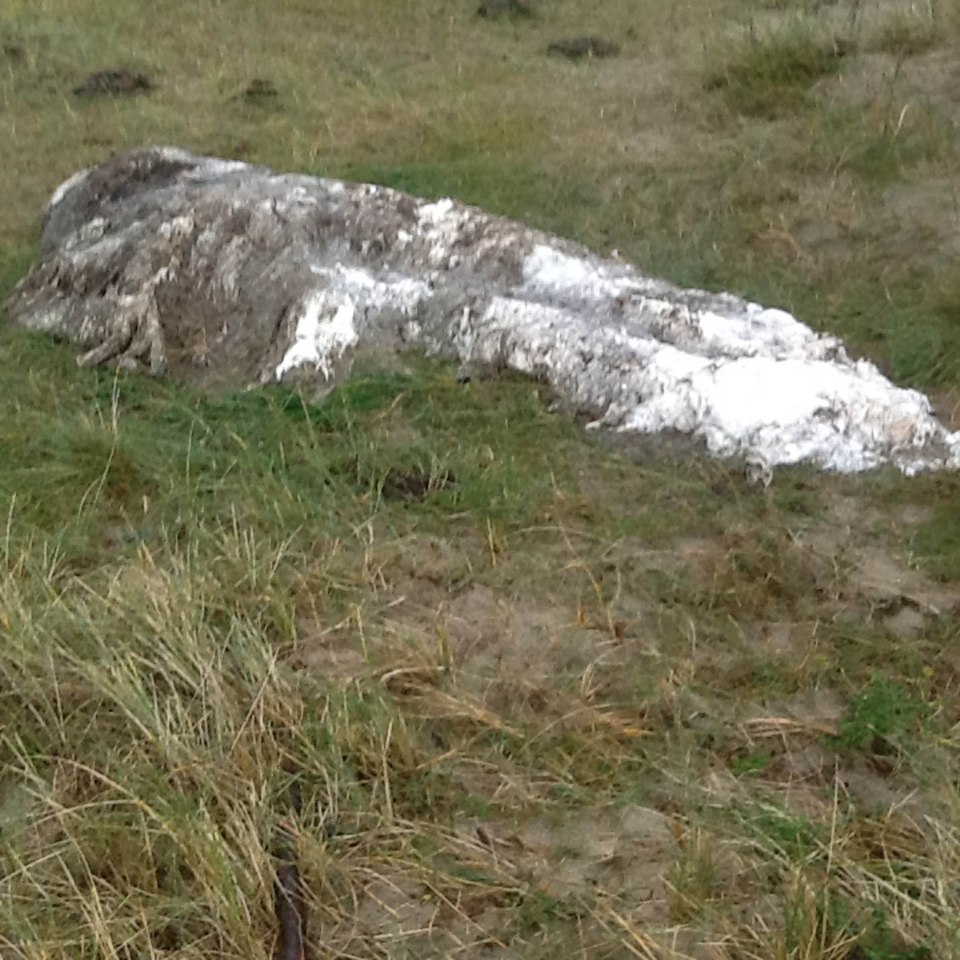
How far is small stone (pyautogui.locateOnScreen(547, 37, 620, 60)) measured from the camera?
7.07 metres

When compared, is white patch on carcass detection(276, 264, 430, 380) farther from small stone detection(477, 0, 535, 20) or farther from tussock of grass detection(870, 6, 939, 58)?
small stone detection(477, 0, 535, 20)

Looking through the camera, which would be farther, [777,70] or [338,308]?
[777,70]

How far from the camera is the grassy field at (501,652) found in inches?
86.3

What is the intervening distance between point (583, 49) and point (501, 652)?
5154 mm

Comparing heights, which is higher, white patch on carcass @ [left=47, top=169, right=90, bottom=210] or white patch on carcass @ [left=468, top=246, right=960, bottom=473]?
white patch on carcass @ [left=47, top=169, right=90, bottom=210]

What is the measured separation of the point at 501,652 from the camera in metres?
2.84

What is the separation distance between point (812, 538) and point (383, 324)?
160cm

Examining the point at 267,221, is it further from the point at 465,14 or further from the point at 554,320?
the point at 465,14

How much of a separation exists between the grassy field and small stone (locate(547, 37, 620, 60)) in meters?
2.22

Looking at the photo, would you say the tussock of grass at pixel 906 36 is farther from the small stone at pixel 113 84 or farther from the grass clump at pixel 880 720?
the grass clump at pixel 880 720

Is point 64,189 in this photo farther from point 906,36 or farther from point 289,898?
point 906,36

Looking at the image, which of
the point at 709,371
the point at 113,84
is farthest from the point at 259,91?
the point at 709,371

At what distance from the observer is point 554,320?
394cm

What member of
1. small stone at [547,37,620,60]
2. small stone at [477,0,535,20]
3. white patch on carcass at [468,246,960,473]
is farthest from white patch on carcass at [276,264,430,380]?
small stone at [477,0,535,20]
